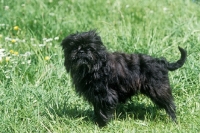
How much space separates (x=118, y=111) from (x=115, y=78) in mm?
676

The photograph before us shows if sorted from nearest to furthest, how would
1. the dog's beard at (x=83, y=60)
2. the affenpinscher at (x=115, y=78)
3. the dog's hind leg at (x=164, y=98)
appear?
1. the dog's beard at (x=83, y=60)
2. the affenpinscher at (x=115, y=78)
3. the dog's hind leg at (x=164, y=98)

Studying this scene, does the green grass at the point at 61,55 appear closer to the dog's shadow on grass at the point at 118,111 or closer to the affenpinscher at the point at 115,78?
the dog's shadow on grass at the point at 118,111

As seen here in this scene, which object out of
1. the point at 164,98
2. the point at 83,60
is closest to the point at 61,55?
the point at 83,60

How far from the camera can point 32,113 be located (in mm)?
5504

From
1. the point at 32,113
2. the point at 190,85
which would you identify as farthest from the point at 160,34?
the point at 32,113

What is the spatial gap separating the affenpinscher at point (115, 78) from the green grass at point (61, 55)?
0.83 ft

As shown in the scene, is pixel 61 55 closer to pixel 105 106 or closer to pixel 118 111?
pixel 118 111

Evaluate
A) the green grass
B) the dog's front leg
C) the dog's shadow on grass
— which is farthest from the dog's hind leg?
the dog's front leg

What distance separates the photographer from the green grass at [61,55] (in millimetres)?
5543

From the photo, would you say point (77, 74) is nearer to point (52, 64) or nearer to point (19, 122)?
point (19, 122)

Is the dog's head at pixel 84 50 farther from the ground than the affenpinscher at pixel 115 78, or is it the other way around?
the dog's head at pixel 84 50

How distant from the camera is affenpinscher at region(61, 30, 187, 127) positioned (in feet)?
17.5

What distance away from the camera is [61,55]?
7043 mm

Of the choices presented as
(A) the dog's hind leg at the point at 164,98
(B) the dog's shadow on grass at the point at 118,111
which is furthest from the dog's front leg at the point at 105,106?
(A) the dog's hind leg at the point at 164,98
